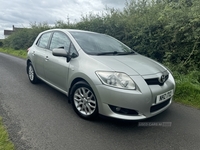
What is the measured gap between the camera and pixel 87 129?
2648mm

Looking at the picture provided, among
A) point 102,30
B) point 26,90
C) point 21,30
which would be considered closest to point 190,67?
point 102,30

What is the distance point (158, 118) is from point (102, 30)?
5840mm

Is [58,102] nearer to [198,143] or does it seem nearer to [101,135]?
[101,135]

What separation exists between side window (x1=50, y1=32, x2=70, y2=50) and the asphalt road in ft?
4.20

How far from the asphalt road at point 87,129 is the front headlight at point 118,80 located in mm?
578

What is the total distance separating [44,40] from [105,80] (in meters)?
2.67

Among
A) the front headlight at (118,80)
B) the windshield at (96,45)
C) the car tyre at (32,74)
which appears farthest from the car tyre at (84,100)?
the car tyre at (32,74)

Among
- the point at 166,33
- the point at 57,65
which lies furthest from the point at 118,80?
the point at 166,33

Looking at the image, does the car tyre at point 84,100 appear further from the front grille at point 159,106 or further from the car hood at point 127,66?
the front grille at point 159,106

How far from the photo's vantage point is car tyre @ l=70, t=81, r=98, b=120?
2.74 metres

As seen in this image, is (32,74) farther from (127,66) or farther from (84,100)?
(127,66)

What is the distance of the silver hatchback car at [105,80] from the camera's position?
7.88ft

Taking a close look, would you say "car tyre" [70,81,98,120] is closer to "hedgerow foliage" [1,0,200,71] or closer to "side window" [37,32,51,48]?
"side window" [37,32,51,48]

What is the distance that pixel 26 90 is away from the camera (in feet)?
14.4
